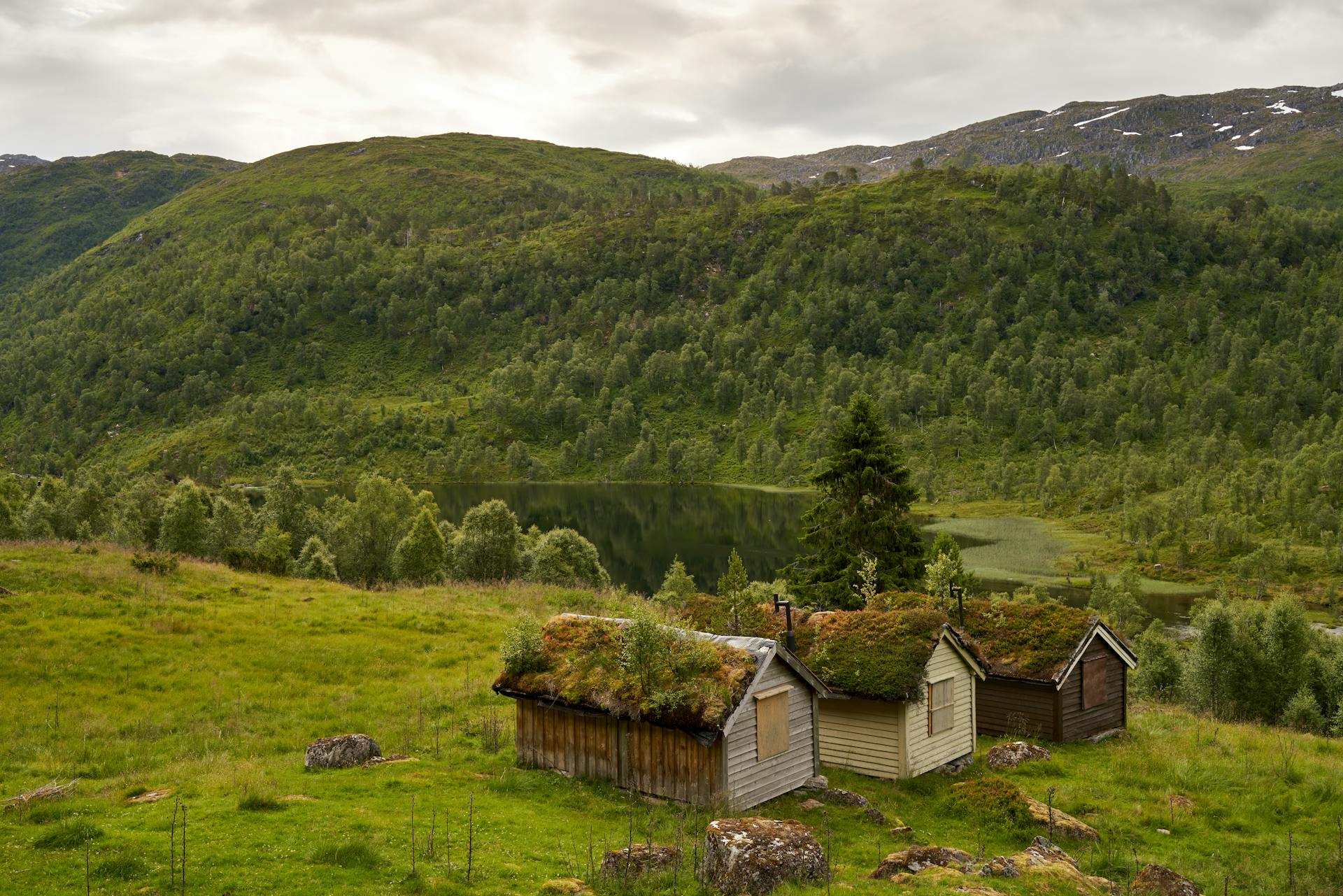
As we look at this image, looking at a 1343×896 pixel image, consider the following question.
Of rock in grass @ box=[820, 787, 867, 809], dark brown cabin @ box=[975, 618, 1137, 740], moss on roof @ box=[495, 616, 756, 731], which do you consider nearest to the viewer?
moss on roof @ box=[495, 616, 756, 731]

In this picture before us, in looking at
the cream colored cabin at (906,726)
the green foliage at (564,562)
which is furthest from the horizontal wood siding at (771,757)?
the green foliage at (564,562)

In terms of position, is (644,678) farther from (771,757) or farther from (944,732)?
(944,732)

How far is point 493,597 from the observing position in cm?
4894

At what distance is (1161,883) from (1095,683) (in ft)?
53.7

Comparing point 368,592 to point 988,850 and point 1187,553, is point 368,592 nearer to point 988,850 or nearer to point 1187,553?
point 988,850

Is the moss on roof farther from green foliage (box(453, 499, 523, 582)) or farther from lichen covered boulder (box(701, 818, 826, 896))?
green foliage (box(453, 499, 523, 582))

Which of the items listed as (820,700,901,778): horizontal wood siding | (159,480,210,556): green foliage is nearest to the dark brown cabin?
(820,700,901,778): horizontal wood siding

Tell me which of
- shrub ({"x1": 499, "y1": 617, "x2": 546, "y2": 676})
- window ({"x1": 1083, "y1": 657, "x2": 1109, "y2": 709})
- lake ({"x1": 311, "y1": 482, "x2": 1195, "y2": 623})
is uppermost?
shrub ({"x1": 499, "y1": 617, "x2": 546, "y2": 676})

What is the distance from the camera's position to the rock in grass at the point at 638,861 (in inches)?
635

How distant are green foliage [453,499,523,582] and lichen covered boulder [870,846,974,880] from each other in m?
52.3

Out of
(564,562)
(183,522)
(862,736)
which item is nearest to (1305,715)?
(862,736)

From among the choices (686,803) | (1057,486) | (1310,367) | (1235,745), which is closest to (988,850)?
(686,803)

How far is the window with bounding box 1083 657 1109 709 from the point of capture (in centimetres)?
3309

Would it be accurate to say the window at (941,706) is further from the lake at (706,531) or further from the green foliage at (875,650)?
the lake at (706,531)
